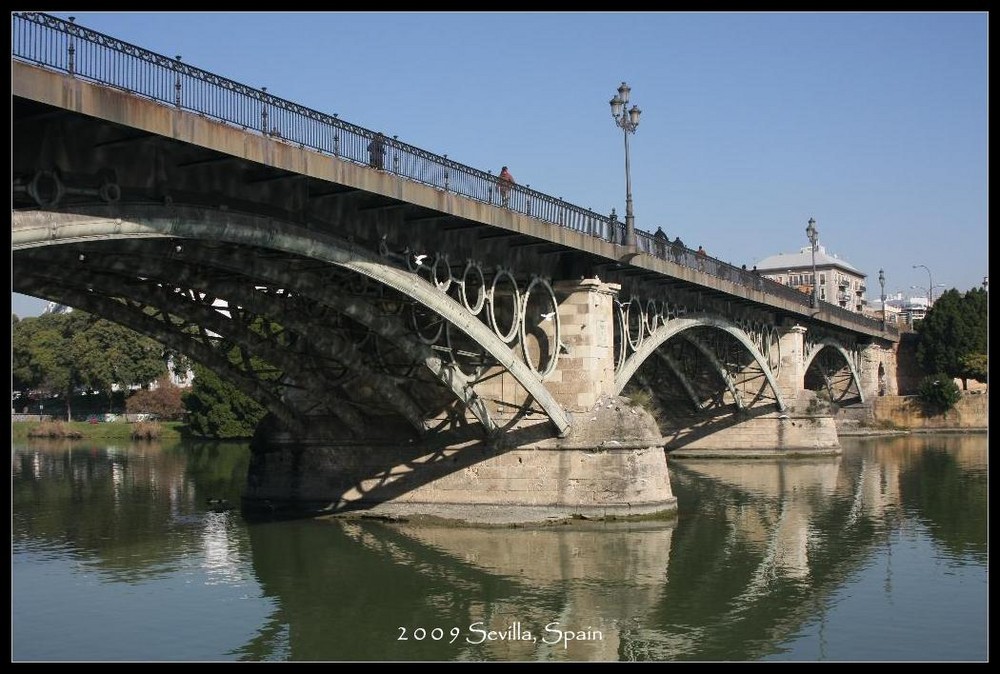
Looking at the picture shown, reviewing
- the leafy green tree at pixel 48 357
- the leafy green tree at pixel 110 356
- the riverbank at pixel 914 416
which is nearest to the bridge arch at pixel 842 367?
the riverbank at pixel 914 416

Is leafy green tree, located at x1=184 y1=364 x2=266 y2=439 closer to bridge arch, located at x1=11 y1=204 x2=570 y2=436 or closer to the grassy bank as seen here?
the grassy bank

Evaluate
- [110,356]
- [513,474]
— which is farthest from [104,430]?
[513,474]

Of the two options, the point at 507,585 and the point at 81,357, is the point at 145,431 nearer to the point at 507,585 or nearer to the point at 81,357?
the point at 81,357

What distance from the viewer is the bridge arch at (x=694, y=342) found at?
38081mm

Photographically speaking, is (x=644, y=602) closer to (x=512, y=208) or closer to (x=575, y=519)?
(x=575, y=519)

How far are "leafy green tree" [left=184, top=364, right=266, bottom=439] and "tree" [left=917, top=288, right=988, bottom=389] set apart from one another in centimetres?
5169

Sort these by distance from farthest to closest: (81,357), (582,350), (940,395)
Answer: (81,357)
(940,395)
(582,350)

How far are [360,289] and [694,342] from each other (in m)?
24.0

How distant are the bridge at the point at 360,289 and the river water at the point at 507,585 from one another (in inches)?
70.2

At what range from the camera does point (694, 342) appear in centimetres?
5106

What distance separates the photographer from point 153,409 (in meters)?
92.4

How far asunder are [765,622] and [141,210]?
12919 millimetres

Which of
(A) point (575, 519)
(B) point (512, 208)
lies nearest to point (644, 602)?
(A) point (575, 519)

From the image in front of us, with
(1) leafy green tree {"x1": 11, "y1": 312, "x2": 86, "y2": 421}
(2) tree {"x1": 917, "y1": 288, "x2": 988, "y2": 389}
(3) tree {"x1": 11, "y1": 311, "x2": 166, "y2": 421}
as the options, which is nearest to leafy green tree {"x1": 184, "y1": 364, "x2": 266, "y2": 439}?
(3) tree {"x1": 11, "y1": 311, "x2": 166, "y2": 421}
